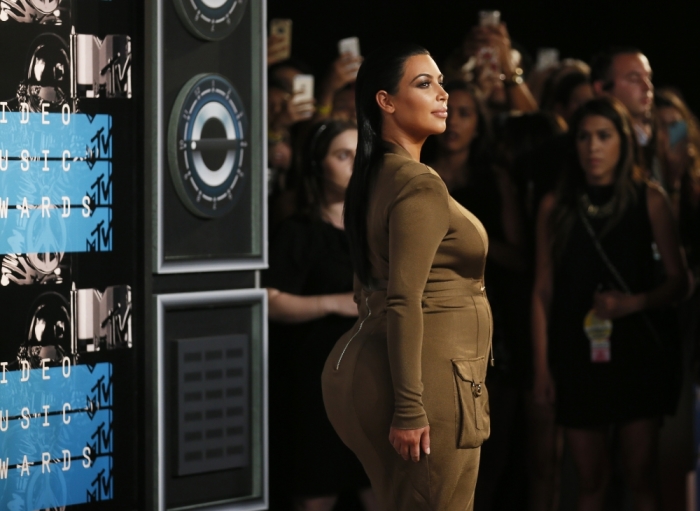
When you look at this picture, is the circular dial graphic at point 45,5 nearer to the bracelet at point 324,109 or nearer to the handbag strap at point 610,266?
the bracelet at point 324,109

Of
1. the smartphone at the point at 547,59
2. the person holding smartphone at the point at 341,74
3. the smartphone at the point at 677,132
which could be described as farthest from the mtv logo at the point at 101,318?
the smartphone at the point at 547,59

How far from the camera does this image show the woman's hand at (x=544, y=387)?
410cm

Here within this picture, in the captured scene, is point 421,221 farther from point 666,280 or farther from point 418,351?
point 666,280

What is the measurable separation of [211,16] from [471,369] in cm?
167

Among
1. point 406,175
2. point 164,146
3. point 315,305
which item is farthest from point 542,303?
point 406,175

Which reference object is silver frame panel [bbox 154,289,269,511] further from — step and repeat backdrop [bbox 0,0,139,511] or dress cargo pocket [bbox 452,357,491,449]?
dress cargo pocket [bbox 452,357,491,449]

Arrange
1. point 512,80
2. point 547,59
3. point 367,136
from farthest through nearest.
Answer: point 547,59 < point 512,80 < point 367,136

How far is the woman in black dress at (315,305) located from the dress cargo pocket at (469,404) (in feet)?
4.10

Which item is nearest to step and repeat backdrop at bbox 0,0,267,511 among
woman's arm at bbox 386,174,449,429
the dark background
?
woman's arm at bbox 386,174,449,429

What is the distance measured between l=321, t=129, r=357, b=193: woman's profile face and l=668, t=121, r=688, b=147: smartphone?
70.5 inches

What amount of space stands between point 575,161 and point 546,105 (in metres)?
1.20

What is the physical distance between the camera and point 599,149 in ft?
13.3

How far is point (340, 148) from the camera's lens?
3891 mm

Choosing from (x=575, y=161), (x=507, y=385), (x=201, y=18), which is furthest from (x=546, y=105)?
(x=201, y=18)
